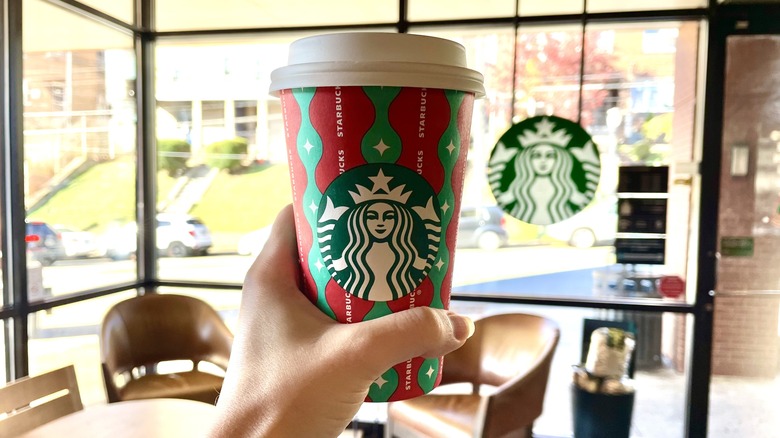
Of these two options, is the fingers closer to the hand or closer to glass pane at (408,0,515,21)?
the hand

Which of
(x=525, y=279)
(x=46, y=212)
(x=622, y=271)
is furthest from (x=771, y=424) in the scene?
(x=46, y=212)

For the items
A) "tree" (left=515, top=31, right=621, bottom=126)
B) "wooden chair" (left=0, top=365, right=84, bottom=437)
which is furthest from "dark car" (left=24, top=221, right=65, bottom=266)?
"tree" (left=515, top=31, right=621, bottom=126)

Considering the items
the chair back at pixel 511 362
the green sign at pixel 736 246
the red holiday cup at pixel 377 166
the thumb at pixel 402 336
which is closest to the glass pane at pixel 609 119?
the green sign at pixel 736 246

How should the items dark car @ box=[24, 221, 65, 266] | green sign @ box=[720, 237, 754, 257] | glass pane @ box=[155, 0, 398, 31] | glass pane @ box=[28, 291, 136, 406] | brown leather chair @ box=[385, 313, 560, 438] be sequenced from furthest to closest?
glass pane @ box=[155, 0, 398, 31] < green sign @ box=[720, 237, 754, 257] < glass pane @ box=[28, 291, 136, 406] < dark car @ box=[24, 221, 65, 266] < brown leather chair @ box=[385, 313, 560, 438]

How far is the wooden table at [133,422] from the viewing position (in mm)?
1921

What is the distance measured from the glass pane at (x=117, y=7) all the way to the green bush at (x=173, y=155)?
2.82 ft

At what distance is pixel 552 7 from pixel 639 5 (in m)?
0.51

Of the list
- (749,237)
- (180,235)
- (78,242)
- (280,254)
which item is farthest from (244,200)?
(749,237)

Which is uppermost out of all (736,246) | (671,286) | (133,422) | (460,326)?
(460,326)

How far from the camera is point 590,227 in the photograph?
3574 millimetres

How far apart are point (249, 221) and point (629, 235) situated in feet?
8.33

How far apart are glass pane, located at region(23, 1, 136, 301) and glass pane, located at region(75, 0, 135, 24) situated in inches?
4.3

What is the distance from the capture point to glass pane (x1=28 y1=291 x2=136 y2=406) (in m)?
3.18

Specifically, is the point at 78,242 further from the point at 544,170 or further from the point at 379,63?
the point at 379,63
